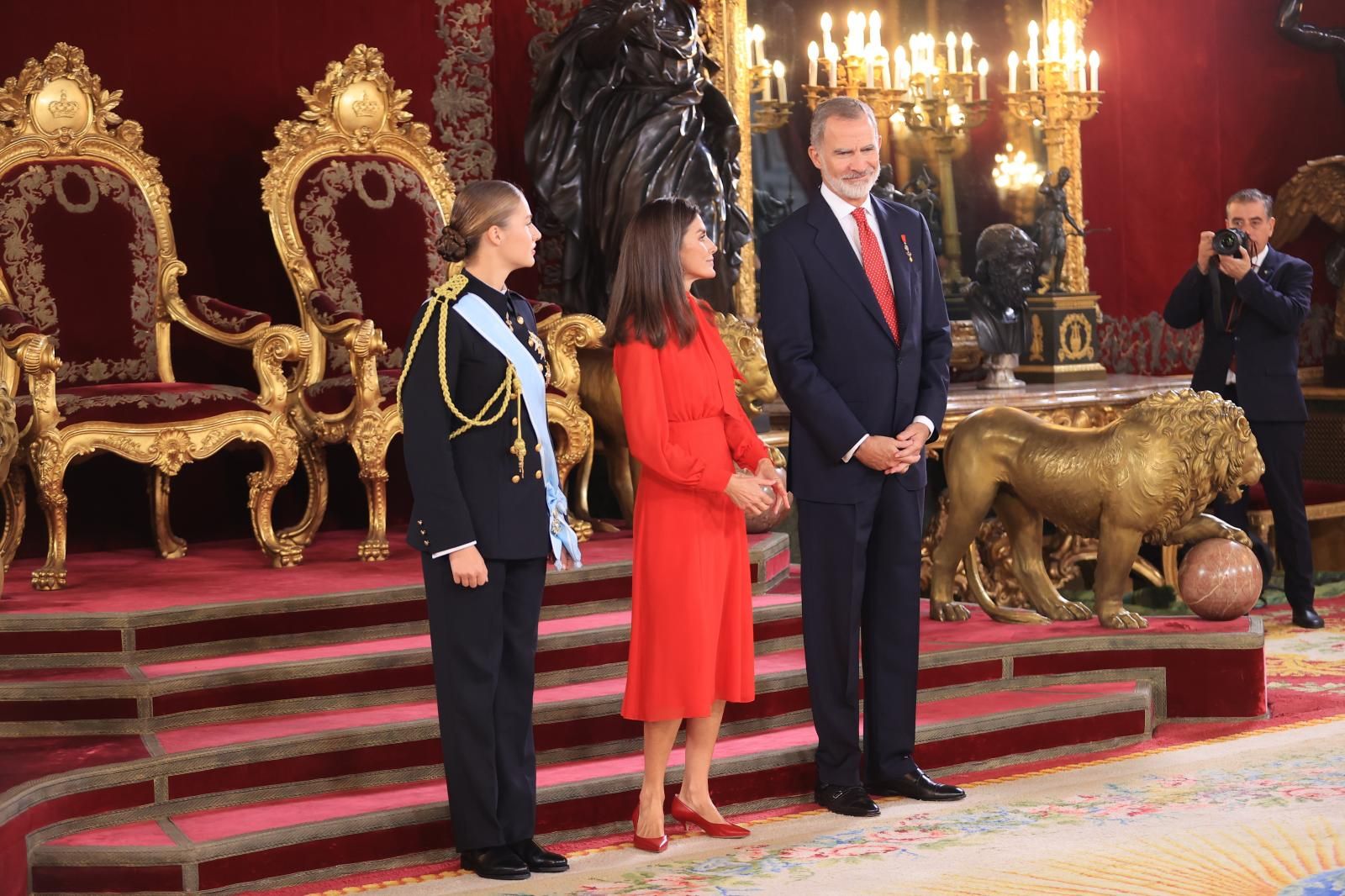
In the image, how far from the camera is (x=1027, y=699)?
14.4ft

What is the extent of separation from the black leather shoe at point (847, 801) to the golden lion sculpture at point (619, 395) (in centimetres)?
174

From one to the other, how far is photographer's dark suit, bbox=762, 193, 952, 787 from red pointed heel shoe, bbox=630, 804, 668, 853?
49 centimetres

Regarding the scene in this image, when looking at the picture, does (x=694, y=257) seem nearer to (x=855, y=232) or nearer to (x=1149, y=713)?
(x=855, y=232)

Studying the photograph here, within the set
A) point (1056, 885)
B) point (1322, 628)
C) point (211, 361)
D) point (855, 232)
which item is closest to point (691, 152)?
point (211, 361)

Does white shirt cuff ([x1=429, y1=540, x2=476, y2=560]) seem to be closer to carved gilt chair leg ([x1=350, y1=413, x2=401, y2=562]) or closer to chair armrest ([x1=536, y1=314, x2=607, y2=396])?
carved gilt chair leg ([x1=350, y1=413, x2=401, y2=562])

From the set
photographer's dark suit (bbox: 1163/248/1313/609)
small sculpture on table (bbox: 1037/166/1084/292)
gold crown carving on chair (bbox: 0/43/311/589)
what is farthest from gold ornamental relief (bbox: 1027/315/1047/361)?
gold crown carving on chair (bbox: 0/43/311/589)

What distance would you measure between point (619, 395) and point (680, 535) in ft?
7.18

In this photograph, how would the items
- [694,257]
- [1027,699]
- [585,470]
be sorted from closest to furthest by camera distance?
[694,257] → [1027,699] → [585,470]

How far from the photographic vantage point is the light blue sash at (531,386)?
10.7 feet

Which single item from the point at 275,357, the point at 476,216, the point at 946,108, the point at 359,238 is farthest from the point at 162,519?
the point at 946,108

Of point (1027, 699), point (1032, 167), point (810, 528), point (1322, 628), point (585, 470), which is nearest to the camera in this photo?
point (810, 528)

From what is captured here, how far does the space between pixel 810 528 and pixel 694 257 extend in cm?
72

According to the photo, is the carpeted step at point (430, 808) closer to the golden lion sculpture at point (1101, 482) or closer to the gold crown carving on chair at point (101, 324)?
the golden lion sculpture at point (1101, 482)

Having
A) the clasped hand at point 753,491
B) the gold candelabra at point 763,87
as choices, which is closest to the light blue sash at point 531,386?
the clasped hand at point 753,491
